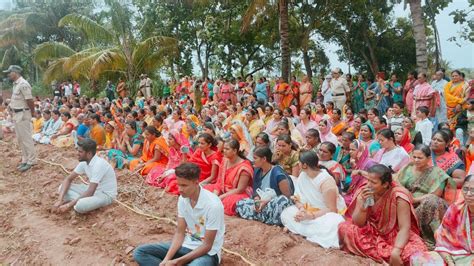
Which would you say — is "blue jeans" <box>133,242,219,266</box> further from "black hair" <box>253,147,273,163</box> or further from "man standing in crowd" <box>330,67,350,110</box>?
"man standing in crowd" <box>330,67,350,110</box>

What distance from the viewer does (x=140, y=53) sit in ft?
50.6

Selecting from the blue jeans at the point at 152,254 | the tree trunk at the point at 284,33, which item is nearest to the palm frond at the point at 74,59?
the tree trunk at the point at 284,33

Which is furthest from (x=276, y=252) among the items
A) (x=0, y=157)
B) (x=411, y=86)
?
(x=0, y=157)

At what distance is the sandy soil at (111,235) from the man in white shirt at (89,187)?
15 cm

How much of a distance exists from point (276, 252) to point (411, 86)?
6329 mm

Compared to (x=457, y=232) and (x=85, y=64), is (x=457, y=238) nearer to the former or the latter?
(x=457, y=232)

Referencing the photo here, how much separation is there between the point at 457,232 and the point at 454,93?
4.99 meters

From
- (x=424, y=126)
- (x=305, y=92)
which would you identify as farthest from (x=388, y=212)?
(x=305, y=92)

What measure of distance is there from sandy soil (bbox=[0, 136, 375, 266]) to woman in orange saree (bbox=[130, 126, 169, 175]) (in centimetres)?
72

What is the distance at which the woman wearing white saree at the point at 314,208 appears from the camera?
13.4 ft

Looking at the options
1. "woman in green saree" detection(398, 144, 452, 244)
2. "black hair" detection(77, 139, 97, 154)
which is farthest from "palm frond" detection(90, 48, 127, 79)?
"woman in green saree" detection(398, 144, 452, 244)

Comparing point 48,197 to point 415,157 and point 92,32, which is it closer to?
point 415,157

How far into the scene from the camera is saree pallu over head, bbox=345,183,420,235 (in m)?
3.53

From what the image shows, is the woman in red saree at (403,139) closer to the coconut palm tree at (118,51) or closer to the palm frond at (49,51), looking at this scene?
the coconut palm tree at (118,51)
